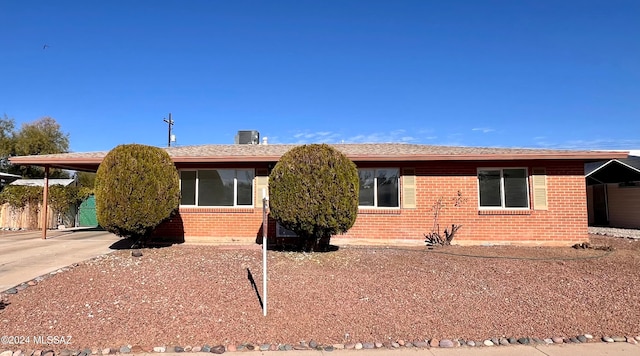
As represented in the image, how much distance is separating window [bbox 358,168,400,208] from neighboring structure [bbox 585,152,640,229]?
1129 centimetres

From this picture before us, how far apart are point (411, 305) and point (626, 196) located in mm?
17377

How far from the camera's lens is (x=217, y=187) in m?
11.6

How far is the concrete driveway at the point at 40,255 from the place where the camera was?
7.22m

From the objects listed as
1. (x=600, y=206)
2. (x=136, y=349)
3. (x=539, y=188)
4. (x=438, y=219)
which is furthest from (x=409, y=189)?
(x=600, y=206)

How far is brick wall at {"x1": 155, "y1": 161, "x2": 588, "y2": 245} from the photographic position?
432 inches

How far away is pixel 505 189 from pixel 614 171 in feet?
36.5

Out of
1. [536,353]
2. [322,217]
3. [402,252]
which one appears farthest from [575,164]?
[536,353]

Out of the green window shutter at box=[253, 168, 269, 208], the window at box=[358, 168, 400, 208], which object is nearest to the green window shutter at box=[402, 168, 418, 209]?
the window at box=[358, 168, 400, 208]

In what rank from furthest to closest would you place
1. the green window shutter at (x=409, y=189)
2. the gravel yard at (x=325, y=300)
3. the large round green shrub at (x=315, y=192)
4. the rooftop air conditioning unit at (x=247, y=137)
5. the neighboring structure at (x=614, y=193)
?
the rooftop air conditioning unit at (x=247, y=137) < the neighboring structure at (x=614, y=193) < the green window shutter at (x=409, y=189) < the large round green shrub at (x=315, y=192) < the gravel yard at (x=325, y=300)

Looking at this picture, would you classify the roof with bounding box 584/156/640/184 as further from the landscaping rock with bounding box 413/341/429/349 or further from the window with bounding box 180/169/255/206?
the landscaping rock with bounding box 413/341/429/349

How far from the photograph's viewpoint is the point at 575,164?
11008mm

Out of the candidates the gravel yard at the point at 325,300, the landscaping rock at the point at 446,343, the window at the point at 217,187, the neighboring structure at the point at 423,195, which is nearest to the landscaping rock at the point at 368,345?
the gravel yard at the point at 325,300

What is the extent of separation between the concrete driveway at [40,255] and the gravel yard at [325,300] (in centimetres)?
65

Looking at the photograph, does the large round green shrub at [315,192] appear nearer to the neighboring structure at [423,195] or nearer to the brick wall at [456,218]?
the neighboring structure at [423,195]
